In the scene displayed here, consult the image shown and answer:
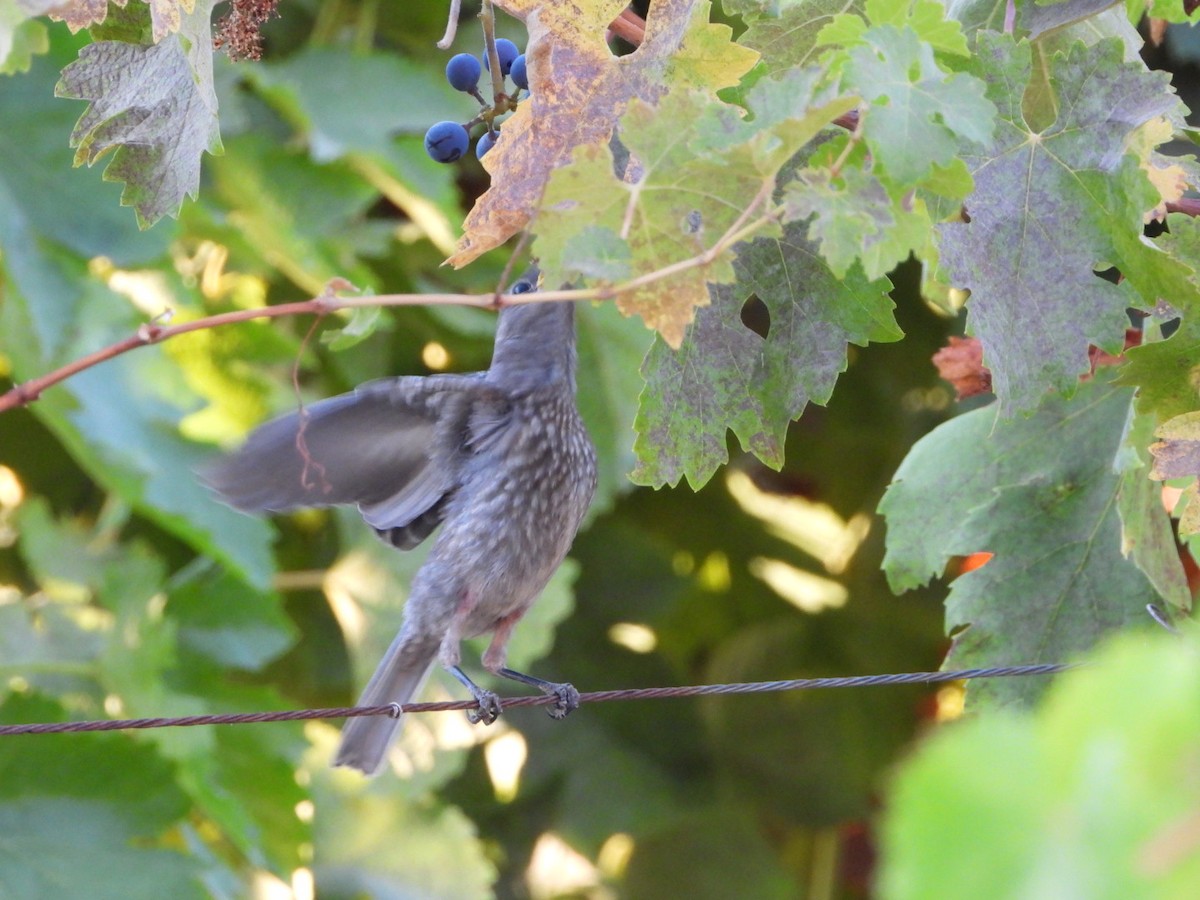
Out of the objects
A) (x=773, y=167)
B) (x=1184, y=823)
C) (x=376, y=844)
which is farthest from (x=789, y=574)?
(x=1184, y=823)

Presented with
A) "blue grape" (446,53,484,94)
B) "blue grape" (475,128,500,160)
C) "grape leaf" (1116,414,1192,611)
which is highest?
"blue grape" (446,53,484,94)

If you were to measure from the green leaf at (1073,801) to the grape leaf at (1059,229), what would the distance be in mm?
1124

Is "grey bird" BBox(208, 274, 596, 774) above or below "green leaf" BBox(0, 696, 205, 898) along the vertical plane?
above

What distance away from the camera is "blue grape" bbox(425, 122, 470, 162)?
1900 mm

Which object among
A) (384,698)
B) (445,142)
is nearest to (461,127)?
(445,142)

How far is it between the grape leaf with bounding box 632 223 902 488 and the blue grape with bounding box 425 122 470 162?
1.42ft

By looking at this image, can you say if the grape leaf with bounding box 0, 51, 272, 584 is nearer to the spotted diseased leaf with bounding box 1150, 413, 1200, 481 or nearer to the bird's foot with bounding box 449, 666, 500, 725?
the bird's foot with bounding box 449, 666, 500, 725

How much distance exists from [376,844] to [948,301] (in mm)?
2281

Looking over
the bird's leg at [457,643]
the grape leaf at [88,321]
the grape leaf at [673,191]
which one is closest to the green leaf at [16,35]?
the grape leaf at [673,191]

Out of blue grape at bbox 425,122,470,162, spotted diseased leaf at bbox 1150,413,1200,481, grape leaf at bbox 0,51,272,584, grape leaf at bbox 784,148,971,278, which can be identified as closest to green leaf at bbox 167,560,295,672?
grape leaf at bbox 0,51,272,584

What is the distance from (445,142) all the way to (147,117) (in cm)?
39

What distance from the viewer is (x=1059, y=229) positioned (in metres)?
1.69

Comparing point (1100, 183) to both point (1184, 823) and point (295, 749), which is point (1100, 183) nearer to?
point (1184, 823)

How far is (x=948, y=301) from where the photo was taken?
7.34 ft
